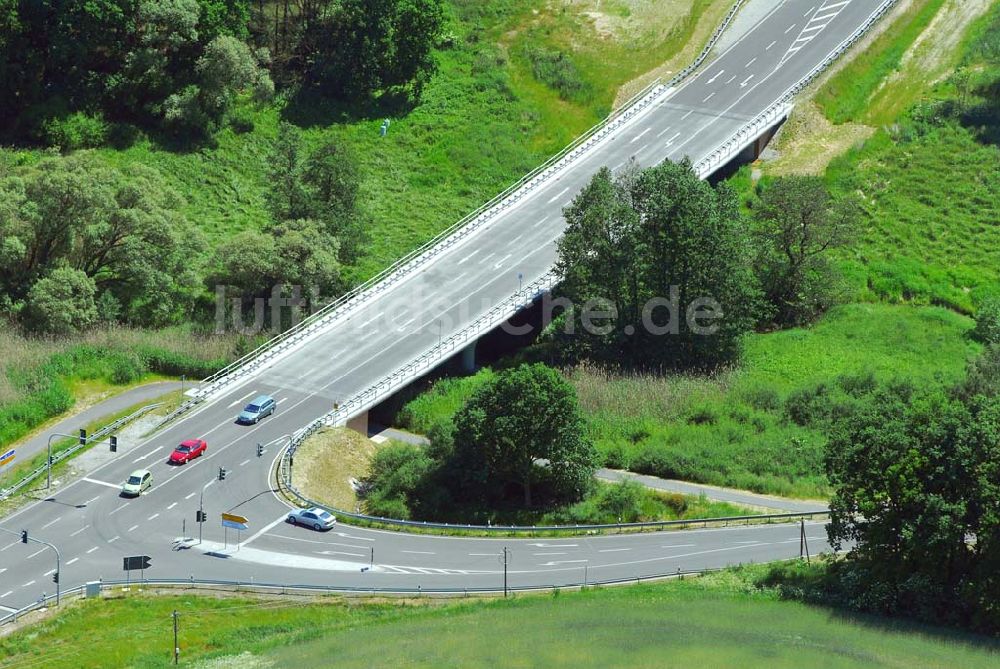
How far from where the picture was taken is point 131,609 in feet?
251

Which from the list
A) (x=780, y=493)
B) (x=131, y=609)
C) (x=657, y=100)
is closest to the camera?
(x=131, y=609)

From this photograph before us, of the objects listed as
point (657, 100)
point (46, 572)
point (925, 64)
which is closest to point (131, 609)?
point (46, 572)

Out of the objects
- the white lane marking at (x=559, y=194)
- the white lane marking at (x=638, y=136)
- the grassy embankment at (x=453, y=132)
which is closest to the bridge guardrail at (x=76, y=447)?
the grassy embankment at (x=453, y=132)

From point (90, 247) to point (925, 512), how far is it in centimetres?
6020

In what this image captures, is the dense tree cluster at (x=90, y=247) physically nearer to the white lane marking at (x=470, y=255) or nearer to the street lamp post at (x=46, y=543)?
the white lane marking at (x=470, y=255)

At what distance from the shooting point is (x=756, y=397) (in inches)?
4045

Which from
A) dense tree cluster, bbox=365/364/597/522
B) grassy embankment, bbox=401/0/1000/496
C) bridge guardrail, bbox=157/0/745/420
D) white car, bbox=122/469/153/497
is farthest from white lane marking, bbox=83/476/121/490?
grassy embankment, bbox=401/0/1000/496

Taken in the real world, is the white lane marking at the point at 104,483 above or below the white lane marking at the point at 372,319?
below

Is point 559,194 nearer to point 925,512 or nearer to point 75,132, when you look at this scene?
point 75,132

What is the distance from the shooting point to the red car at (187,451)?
9125 centimetres

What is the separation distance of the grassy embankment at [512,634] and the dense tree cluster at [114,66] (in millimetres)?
57284

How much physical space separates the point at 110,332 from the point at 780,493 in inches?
1781

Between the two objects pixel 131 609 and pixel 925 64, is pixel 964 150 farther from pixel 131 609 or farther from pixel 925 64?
pixel 131 609

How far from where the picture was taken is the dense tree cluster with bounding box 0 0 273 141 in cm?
12212
